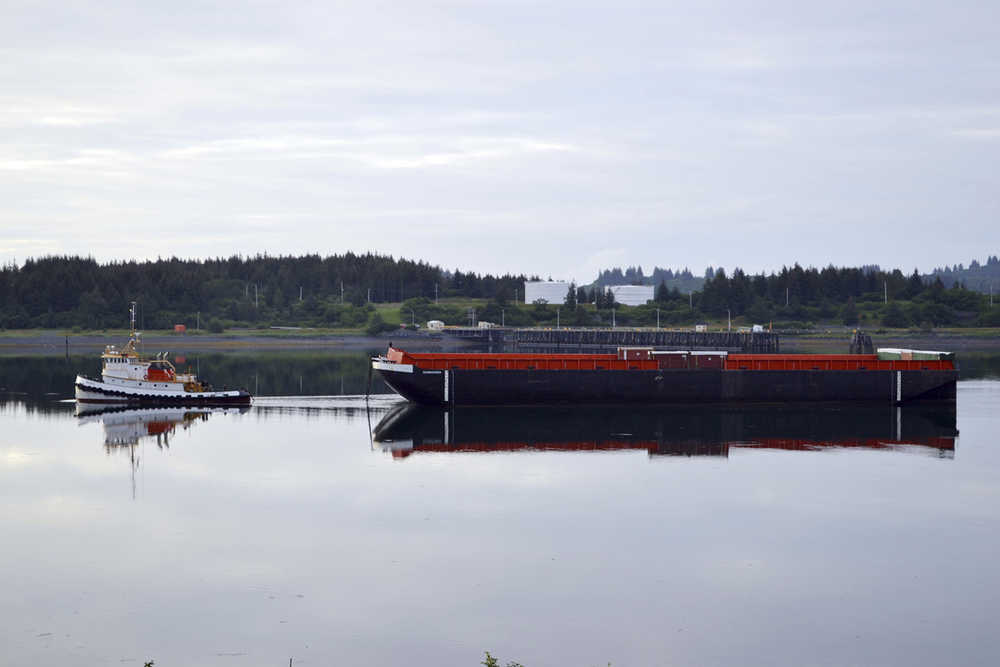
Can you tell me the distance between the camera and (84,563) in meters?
28.9

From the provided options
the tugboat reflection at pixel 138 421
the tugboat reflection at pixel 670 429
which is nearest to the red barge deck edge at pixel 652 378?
the tugboat reflection at pixel 670 429

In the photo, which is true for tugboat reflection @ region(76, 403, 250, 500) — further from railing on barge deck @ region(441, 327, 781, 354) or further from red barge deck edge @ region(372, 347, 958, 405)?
railing on barge deck @ region(441, 327, 781, 354)

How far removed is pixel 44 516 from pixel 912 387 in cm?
5776

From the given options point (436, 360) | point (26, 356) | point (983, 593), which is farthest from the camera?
point (26, 356)

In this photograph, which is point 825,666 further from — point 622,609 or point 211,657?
point 211,657

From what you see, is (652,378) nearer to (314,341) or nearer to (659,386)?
(659,386)

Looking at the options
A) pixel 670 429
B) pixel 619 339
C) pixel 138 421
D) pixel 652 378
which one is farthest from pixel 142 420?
pixel 619 339

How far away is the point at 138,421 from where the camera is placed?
61.4m

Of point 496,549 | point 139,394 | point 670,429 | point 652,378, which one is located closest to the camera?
point 496,549

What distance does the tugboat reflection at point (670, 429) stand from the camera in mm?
51344

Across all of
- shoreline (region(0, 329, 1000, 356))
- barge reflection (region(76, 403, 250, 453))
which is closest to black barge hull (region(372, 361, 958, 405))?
barge reflection (region(76, 403, 250, 453))

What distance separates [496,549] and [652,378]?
39978mm

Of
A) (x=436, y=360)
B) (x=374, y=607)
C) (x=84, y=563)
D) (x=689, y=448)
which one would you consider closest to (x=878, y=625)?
(x=374, y=607)

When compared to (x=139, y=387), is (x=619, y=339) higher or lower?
higher
